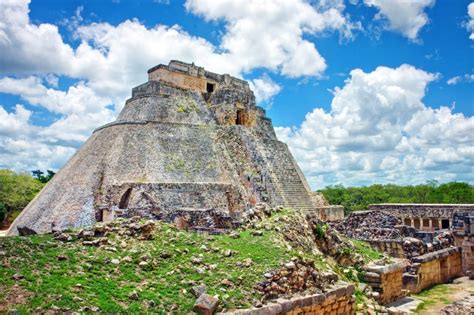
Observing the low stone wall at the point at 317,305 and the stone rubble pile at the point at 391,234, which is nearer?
the low stone wall at the point at 317,305

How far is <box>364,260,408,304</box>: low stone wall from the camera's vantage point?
29.8ft

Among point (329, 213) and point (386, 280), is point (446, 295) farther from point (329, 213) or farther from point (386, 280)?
point (329, 213)

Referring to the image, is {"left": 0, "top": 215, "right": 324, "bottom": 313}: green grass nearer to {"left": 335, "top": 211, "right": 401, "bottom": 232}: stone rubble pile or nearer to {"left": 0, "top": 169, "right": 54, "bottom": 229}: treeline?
{"left": 335, "top": 211, "right": 401, "bottom": 232}: stone rubble pile

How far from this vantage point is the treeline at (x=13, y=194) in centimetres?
3008

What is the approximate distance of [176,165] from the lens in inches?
747

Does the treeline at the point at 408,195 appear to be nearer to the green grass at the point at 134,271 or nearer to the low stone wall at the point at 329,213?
the low stone wall at the point at 329,213

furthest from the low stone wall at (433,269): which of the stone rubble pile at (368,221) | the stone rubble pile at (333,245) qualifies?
the stone rubble pile at (368,221)

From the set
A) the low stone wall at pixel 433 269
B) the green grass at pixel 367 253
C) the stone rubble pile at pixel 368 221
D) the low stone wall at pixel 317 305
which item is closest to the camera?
the low stone wall at pixel 317 305

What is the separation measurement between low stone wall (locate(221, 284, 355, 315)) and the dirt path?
2.68m

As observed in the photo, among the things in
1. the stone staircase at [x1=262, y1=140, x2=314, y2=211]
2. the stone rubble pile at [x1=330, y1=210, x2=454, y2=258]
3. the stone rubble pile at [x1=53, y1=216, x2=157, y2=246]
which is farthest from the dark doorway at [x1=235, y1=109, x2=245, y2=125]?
the stone rubble pile at [x1=53, y1=216, x2=157, y2=246]

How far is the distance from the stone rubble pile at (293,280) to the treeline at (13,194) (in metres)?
27.7

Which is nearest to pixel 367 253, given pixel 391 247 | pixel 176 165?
pixel 391 247

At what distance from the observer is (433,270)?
11.6 m

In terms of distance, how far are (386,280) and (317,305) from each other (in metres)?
3.37
